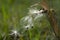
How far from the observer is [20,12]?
1487mm

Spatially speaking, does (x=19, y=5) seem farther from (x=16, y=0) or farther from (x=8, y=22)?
(x=8, y=22)

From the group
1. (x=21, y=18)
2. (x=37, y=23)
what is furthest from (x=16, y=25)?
(x=37, y=23)

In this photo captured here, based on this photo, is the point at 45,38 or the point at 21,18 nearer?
the point at 45,38

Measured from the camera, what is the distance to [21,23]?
1.35 meters

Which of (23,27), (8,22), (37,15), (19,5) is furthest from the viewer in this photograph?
(19,5)

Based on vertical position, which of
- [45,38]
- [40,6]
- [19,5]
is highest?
[19,5]

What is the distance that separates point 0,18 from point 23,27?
0.81 ft

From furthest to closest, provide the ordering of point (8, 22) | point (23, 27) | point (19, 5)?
point (19, 5)
point (8, 22)
point (23, 27)

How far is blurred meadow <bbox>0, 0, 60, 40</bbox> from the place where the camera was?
1.29m

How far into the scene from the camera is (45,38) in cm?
128

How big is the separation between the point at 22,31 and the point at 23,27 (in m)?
0.03

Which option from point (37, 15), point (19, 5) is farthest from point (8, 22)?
point (37, 15)

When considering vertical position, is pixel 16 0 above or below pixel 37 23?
above

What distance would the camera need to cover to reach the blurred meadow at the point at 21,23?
1293 mm
